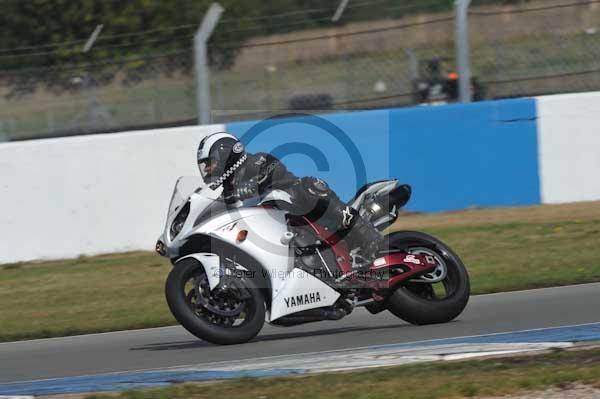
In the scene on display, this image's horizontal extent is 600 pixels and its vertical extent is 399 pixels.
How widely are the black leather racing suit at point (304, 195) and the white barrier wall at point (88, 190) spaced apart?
4.66 m

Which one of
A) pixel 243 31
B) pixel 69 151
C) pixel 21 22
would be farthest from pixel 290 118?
pixel 21 22

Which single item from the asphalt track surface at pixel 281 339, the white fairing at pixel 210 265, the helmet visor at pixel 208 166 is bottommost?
the asphalt track surface at pixel 281 339

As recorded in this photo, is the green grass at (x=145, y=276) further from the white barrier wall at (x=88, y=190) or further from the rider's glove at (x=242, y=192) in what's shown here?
the rider's glove at (x=242, y=192)

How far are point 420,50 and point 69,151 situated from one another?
4259mm

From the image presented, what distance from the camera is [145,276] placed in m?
10.6

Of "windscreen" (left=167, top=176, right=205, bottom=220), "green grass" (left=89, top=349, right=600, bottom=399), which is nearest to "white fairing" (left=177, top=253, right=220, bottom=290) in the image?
"windscreen" (left=167, top=176, right=205, bottom=220)

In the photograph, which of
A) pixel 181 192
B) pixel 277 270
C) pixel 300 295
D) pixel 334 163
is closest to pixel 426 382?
pixel 300 295

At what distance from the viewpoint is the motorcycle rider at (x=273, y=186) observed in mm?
6953

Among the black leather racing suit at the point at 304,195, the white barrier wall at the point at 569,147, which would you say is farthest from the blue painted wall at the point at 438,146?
the black leather racing suit at the point at 304,195

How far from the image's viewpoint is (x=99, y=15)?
25.6m

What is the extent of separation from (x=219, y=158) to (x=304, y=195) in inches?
23.6

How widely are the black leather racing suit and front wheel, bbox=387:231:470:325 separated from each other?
0.25m

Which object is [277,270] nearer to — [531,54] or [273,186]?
[273,186]

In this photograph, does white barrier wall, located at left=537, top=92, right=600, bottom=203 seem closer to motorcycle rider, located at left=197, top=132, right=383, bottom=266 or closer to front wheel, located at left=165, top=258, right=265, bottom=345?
motorcycle rider, located at left=197, top=132, right=383, bottom=266
